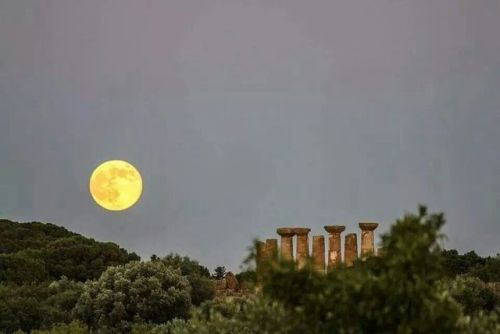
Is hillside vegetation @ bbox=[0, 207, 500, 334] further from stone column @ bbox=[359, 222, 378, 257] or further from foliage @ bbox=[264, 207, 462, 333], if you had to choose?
stone column @ bbox=[359, 222, 378, 257]

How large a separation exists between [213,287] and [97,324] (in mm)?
11011

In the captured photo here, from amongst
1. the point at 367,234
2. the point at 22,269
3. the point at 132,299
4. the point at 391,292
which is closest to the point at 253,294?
the point at 391,292

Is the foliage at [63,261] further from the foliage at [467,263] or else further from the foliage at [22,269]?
the foliage at [467,263]

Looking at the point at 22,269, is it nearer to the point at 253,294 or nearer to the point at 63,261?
the point at 63,261

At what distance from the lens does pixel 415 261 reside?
16297 mm

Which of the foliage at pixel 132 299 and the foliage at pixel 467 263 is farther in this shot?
the foliage at pixel 467 263

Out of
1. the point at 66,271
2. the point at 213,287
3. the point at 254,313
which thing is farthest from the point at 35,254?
the point at 254,313

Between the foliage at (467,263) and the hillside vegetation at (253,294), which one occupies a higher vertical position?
the foliage at (467,263)

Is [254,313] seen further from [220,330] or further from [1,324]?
[1,324]

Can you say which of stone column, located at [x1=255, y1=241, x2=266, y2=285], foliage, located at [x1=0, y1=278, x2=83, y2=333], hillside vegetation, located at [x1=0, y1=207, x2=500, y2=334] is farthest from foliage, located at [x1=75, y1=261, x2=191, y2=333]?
stone column, located at [x1=255, y1=241, x2=266, y2=285]

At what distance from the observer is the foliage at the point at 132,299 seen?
47.6 meters

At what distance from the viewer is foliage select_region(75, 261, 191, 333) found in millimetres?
47562

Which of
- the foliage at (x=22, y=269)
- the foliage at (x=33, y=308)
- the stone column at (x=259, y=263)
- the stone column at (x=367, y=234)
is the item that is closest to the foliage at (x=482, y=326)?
the stone column at (x=259, y=263)

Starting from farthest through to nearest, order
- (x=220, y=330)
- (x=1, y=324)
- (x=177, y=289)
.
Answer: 1. (x=177, y=289)
2. (x=1, y=324)
3. (x=220, y=330)
